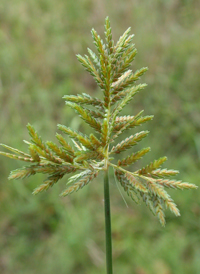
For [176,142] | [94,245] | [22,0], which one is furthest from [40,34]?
[94,245]

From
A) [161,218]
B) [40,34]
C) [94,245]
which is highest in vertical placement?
[40,34]

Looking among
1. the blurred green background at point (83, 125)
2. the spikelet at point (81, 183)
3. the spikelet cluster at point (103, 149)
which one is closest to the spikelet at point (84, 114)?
the spikelet cluster at point (103, 149)


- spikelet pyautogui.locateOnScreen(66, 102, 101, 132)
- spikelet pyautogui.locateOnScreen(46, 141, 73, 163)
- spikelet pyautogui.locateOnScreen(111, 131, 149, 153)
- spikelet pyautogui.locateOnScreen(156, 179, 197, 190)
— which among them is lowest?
spikelet pyautogui.locateOnScreen(156, 179, 197, 190)

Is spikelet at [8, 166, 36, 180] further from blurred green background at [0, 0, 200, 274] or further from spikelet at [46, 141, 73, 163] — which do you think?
blurred green background at [0, 0, 200, 274]

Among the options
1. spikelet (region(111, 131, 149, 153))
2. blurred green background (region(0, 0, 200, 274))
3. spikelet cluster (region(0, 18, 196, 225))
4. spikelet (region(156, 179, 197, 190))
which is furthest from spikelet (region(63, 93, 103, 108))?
blurred green background (region(0, 0, 200, 274))

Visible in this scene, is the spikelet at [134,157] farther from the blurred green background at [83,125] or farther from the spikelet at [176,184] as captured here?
the blurred green background at [83,125]

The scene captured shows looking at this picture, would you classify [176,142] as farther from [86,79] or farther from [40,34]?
[40,34]
